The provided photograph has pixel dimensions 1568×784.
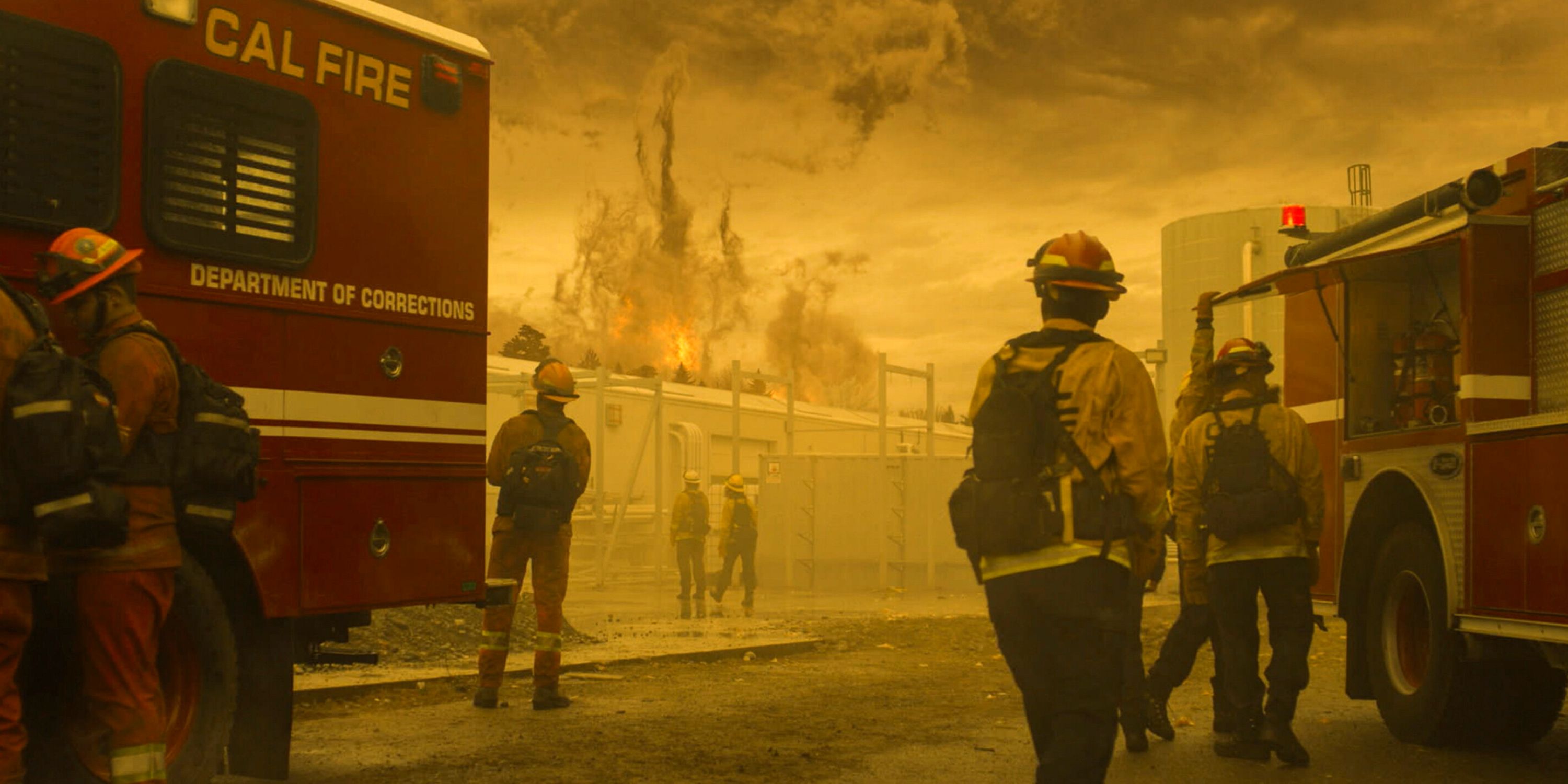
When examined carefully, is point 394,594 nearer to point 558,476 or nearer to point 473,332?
point 473,332

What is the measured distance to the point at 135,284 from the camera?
578 centimetres

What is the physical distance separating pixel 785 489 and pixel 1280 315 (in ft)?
29.5

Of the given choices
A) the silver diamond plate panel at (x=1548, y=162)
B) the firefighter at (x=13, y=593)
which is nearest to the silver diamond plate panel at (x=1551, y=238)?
the silver diamond plate panel at (x=1548, y=162)

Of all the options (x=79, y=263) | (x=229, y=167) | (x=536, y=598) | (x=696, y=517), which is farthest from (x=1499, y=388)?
(x=696, y=517)

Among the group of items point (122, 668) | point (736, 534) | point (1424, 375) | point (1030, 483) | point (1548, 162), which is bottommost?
point (736, 534)

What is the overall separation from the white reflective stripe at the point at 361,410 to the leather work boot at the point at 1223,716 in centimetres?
373

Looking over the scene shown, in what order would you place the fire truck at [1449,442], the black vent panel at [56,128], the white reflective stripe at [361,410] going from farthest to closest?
the fire truck at [1449,442], the white reflective stripe at [361,410], the black vent panel at [56,128]

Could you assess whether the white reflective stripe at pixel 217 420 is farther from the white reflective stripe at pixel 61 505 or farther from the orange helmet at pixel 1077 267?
the orange helmet at pixel 1077 267

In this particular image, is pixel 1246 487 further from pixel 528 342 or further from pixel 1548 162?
pixel 528 342

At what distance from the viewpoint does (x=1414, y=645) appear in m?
8.12

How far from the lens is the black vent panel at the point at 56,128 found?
5.57m

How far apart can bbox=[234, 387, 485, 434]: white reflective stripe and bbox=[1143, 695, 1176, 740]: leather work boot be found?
3.57 m

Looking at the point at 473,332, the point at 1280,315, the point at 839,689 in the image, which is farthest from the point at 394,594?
the point at 1280,315

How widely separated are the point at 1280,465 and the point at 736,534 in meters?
13.9
